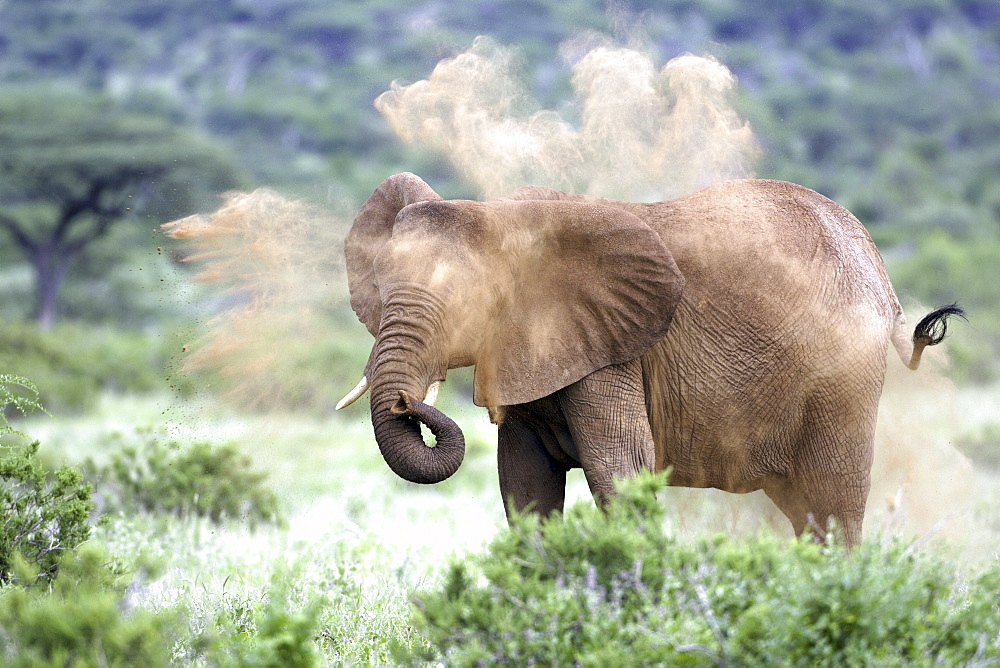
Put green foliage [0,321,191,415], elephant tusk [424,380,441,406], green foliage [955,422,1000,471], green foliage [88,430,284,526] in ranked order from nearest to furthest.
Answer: elephant tusk [424,380,441,406] < green foliage [88,430,284,526] < green foliage [955,422,1000,471] < green foliage [0,321,191,415]

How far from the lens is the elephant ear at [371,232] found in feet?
18.4

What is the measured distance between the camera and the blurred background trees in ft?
112

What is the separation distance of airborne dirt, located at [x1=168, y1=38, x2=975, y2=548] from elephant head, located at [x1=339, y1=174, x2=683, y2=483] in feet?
3.29

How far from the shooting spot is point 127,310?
39250mm

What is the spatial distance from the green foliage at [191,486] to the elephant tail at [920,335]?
511cm

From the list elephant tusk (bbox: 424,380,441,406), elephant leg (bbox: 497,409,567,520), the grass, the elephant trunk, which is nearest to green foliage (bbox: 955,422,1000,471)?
the grass

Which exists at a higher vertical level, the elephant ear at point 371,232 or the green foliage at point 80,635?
the elephant ear at point 371,232

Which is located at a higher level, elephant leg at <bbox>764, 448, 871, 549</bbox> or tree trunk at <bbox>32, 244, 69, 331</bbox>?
tree trunk at <bbox>32, 244, 69, 331</bbox>

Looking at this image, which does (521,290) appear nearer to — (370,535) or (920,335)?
(920,335)

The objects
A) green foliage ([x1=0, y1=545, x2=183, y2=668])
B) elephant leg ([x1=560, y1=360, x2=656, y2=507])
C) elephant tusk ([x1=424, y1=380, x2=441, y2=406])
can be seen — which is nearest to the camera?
green foliage ([x1=0, y1=545, x2=183, y2=668])

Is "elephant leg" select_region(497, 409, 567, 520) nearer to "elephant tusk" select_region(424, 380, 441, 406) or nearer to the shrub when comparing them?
"elephant tusk" select_region(424, 380, 441, 406)

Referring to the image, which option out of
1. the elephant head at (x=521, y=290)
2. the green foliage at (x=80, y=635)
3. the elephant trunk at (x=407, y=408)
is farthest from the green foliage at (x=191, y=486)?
the green foliage at (x=80, y=635)

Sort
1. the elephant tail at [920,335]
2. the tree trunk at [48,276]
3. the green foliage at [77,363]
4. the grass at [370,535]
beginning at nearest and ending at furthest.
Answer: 1. the grass at [370,535]
2. the elephant tail at [920,335]
3. the green foliage at [77,363]
4. the tree trunk at [48,276]

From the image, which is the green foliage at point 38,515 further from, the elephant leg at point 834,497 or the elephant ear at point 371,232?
the elephant leg at point 834,497
